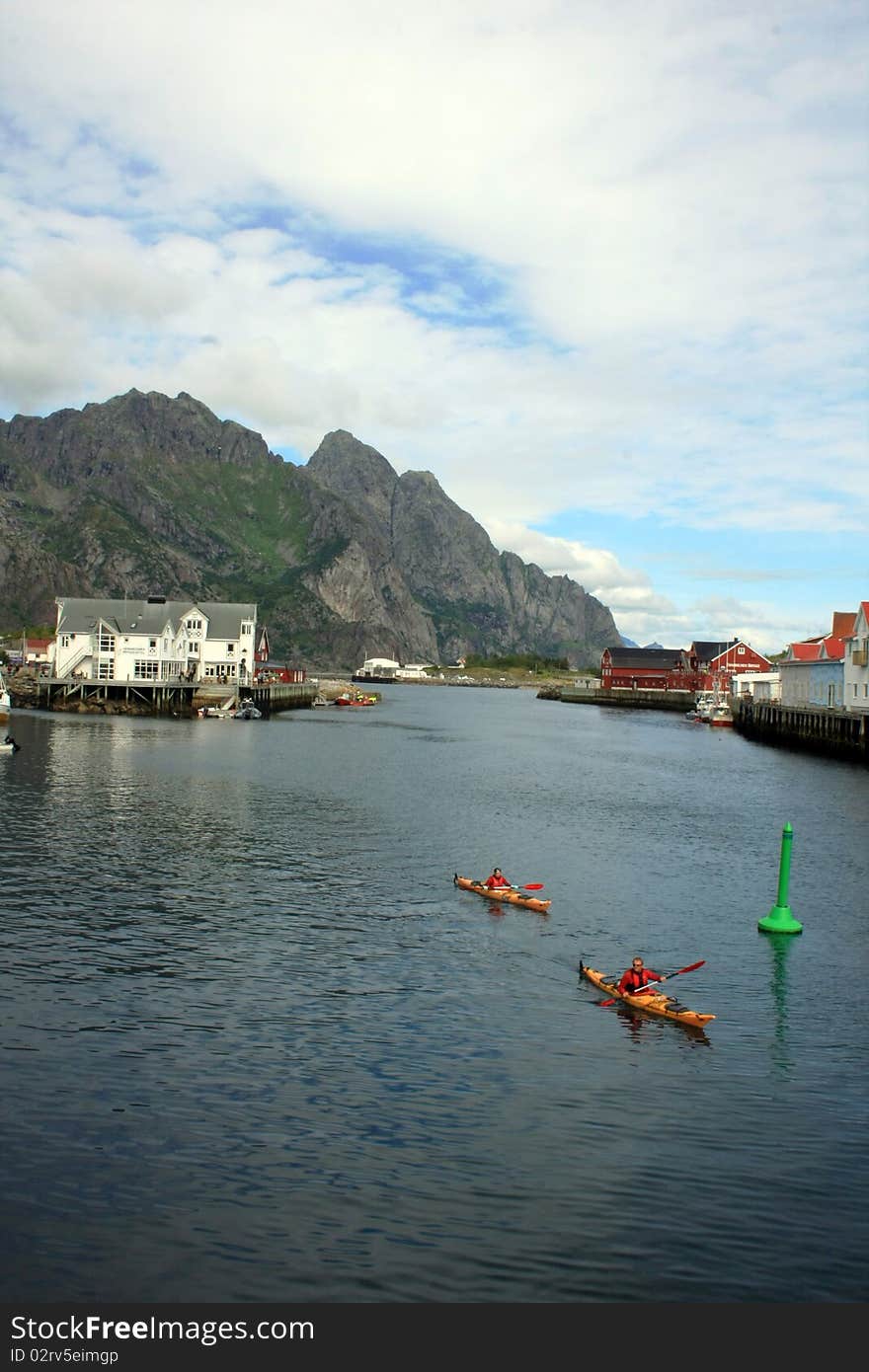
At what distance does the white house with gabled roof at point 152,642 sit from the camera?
141750mm

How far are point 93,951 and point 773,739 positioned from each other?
363 feet

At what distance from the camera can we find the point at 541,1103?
64.1 feet

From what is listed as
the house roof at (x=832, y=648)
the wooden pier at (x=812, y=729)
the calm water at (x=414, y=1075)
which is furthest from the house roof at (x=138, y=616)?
the calm water at (x=414, y=1075)

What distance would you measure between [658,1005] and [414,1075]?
719 centimetres

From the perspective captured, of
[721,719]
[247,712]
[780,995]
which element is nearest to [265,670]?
[247,712]

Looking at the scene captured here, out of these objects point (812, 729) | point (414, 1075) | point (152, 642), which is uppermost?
point (152, 642)

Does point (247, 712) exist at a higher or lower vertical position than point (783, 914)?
higher

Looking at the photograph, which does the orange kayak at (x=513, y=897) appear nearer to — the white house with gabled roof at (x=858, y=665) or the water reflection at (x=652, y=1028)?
the water reflection at (x=652, y=1028)

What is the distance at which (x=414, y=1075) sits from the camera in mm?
20688

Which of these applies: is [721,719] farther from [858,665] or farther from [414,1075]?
[414,1075]

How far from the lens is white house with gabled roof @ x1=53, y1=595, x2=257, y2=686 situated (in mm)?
141750

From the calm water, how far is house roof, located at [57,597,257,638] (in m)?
96.2

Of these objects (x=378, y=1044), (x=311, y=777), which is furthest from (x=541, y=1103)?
(x=311, y=777)

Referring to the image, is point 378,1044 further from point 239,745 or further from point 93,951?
point 239,745
